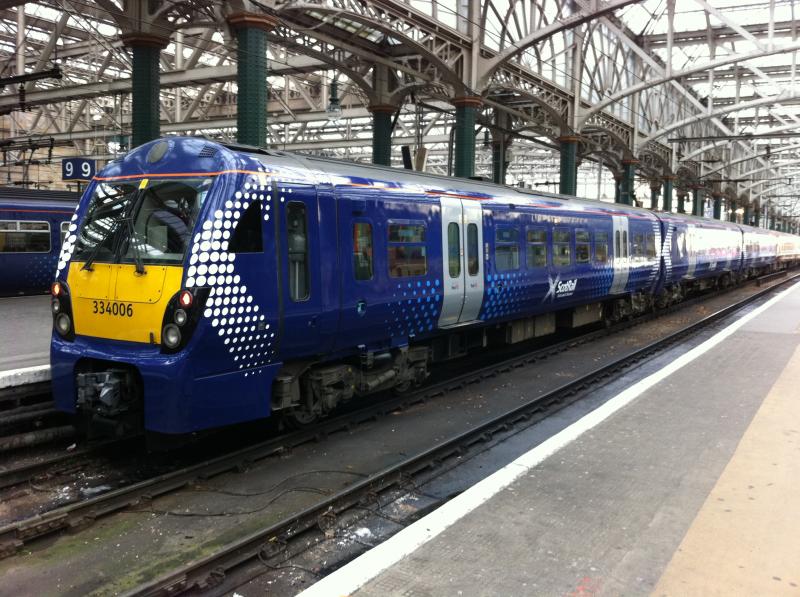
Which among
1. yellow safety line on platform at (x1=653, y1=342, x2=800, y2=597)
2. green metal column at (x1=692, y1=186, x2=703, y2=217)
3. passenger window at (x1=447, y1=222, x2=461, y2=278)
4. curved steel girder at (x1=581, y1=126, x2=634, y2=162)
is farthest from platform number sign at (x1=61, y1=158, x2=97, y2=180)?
green metal column at (x1=692, y1=186, x2=703, y2=217)

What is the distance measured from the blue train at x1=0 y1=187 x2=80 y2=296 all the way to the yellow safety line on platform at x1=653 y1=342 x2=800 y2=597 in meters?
15.9

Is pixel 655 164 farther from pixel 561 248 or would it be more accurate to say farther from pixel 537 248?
pixel 537 248

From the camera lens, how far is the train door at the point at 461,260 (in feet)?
29.6

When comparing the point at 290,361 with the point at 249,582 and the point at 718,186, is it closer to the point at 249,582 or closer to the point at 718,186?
the point at 249,582

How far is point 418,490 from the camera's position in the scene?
6.09m

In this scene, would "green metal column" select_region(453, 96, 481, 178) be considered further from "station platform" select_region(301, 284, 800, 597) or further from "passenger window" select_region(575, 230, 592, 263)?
"station platform" select_region(301, 284, 800, 597)

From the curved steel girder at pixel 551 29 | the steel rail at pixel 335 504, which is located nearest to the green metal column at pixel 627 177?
the curved steel girder at pixel 551 29

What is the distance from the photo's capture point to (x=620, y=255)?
609 inches

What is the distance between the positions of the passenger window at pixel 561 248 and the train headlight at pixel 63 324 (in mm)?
8306

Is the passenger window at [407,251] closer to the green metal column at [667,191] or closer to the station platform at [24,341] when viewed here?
the station platform at [24,341]

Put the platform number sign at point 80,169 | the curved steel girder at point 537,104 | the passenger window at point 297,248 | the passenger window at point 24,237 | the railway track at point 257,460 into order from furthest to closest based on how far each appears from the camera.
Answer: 1. the curved steel girder at point 537,104
2. the platform number sign at point 80,169
3. the passenger window at point 24,237
4. the passenger window at point 297,248
5. the railway track at point 257,460

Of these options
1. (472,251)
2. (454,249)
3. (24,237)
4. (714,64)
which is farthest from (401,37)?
(714,64)

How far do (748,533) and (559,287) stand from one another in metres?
7.88

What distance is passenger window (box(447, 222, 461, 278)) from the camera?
29.7ft
